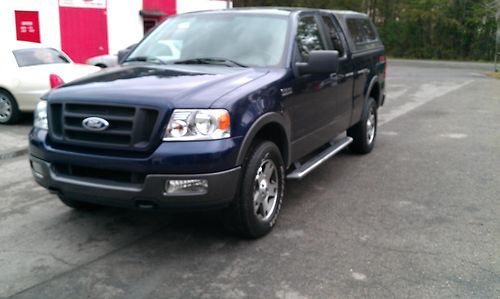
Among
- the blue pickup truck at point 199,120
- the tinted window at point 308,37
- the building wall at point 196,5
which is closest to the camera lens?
the blue pickup truck at point 199,120

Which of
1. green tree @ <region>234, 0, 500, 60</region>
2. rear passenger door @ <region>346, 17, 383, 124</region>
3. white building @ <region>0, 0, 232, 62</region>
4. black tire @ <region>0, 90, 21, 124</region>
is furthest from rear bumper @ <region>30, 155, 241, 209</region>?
green tree @ <region>234, 0, 500, 60</region>

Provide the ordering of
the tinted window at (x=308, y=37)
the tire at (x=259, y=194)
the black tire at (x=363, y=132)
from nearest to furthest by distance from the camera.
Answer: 1. the tire at (x=259, y=194)
2. the tinted window at (x=308, y=37)
3. the black tire at (x=363, y=132)

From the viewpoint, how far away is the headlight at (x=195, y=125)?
372 cm

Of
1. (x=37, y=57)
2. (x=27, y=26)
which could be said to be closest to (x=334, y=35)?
(x=37, y=57)

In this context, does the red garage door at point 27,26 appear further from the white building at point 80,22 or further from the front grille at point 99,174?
the front grille at point 99,174

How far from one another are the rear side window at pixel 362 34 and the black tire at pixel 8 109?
243 inches

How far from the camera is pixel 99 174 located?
390cm

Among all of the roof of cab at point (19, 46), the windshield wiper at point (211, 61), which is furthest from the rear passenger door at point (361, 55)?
the roof of cab at point (19, 46)

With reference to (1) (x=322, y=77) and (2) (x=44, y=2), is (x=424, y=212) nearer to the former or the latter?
(1) (x=322, y=77)

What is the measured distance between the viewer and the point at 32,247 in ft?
14.0

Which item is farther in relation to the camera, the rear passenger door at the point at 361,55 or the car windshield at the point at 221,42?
the rear passenger door at the point at 361,55

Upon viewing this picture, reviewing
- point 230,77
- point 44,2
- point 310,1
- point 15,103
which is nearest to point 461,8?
point 310,1

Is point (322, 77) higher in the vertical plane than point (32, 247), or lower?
higher

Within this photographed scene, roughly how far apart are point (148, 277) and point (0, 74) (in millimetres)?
7188
